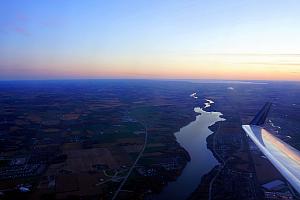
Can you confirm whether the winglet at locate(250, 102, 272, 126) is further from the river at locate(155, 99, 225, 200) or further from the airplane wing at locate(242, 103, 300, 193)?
the river at locate(155, 99, 225, 200)

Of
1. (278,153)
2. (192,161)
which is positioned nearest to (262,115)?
(278,153)

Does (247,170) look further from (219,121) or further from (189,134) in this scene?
(219,121)

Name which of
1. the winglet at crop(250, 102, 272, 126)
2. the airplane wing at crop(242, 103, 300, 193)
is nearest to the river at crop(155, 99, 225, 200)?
the winglet at crop(250, 102, 272, 126)

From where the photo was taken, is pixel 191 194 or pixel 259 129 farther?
pixel 191 194

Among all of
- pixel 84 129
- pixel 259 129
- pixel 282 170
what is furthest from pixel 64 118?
pixel 282 170

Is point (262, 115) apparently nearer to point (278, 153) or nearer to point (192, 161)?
point (278, 153)

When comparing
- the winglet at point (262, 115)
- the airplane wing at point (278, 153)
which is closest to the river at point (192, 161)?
the winglet at point (262, 115)

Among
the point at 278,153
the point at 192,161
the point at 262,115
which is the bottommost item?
the point at 192,161
